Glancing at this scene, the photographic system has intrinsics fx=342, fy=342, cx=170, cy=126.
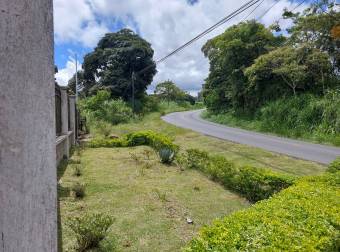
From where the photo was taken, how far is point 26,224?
905mm

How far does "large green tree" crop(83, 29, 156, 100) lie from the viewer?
41656 mm

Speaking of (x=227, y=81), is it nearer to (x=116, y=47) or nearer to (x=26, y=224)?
(x=116, y=47)

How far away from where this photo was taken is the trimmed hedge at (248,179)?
23.4 feet

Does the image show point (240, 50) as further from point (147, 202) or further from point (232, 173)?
point (147, 202)

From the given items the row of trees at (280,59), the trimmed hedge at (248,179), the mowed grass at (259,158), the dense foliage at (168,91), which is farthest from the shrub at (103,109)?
the dense foliage at (168,91)

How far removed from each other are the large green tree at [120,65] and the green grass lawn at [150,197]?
29471 millimetres

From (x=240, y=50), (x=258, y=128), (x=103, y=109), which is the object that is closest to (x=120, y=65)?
(x=103, y=109)

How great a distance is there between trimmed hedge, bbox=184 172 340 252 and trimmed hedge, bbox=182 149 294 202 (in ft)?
7.42

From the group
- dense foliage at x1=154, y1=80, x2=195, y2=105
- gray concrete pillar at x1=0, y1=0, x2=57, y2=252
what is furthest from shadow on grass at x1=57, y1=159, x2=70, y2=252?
dense foliage at x1=154, y1=80, x2=195, y2=105

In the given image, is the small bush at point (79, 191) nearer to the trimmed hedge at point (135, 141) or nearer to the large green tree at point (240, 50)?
the trimmed hedge at point (135, 141)

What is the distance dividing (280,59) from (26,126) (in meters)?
23.7

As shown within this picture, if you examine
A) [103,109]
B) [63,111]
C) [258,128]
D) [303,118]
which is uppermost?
[103,109]

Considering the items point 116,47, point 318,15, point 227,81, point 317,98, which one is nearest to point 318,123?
point 317,98

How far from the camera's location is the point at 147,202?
691 centimetres
